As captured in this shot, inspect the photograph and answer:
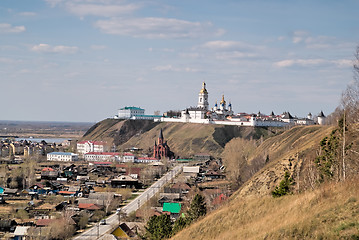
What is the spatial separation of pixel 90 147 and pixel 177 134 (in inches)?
818

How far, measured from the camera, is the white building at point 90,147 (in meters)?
114

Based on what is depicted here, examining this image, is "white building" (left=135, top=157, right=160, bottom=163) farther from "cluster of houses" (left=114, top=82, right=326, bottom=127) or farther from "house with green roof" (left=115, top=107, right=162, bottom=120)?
"house with green roof" (left=115, top=107, right=162, bottom=120)

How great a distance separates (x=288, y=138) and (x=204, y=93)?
67.9 m

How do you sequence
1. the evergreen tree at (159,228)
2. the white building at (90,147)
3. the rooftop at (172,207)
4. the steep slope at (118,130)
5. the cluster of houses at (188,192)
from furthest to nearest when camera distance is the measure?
the steep slope at (118,130)
the white building at (90,147)
the rooftop at (172,207)
the cluster of houses at (188,192)
the evergreen tree at (159,228)

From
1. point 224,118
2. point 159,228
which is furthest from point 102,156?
point 159,228

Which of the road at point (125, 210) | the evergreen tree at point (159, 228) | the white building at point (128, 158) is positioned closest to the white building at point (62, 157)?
the white building at point (128, 158)

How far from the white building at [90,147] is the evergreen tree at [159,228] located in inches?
3316

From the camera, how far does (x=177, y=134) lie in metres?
119

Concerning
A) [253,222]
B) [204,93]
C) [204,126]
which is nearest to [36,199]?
[253,222]

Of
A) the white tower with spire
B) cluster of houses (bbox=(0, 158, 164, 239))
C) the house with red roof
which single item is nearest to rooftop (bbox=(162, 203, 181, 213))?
cluster of houses (bbox=(0, 158, 164, 239))

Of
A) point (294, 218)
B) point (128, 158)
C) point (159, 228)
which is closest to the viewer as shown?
point (294, 218)

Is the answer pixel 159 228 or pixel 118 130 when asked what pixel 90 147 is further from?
pixel 159 228

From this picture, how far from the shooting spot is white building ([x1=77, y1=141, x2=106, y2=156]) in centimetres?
11356

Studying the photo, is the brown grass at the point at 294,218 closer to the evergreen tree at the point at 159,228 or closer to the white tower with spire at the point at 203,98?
the evergreen tree at the point at 159,228
